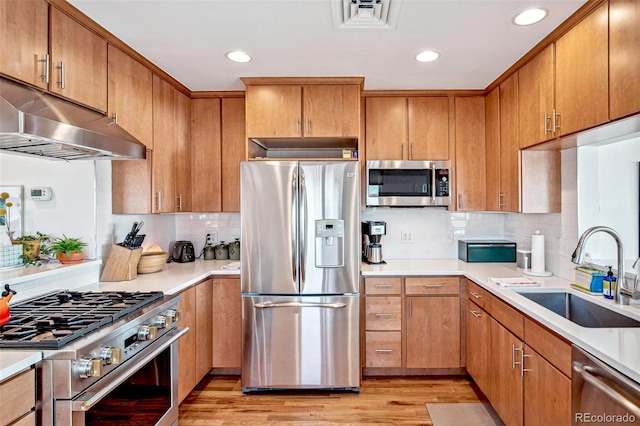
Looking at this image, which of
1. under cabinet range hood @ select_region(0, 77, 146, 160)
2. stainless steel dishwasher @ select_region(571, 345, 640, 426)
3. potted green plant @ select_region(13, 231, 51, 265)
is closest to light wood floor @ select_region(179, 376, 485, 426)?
stainless steel dishwasher @ select_region(571, 345, 640, 426)

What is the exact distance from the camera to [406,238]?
3.46 meters

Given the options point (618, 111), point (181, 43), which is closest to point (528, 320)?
point (618, 111)

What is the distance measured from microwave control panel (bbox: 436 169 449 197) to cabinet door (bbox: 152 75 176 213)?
2.18 metres

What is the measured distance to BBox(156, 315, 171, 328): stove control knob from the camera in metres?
1.86

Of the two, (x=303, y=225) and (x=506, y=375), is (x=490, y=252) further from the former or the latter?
(x=303, y=225)

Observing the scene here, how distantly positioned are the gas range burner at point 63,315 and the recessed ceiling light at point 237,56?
1538mm

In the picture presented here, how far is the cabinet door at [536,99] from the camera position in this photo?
7.04 feet

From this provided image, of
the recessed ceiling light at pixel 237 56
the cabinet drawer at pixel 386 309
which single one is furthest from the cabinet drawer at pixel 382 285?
the recessed ceiling light at pixel 237 56

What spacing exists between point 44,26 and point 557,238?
128 inches

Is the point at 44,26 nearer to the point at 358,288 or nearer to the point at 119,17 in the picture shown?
the point at 119,17

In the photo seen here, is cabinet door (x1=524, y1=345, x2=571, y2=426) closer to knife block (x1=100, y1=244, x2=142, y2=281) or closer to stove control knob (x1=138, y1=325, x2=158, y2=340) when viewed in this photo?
stove control knob (x1=138, y1=325, x2=158, y2=340)

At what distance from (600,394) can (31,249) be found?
2783mm

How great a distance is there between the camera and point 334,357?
267 centimetres

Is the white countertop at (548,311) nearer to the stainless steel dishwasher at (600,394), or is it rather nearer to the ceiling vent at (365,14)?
the stainless steel dishwasher at (600,394)
